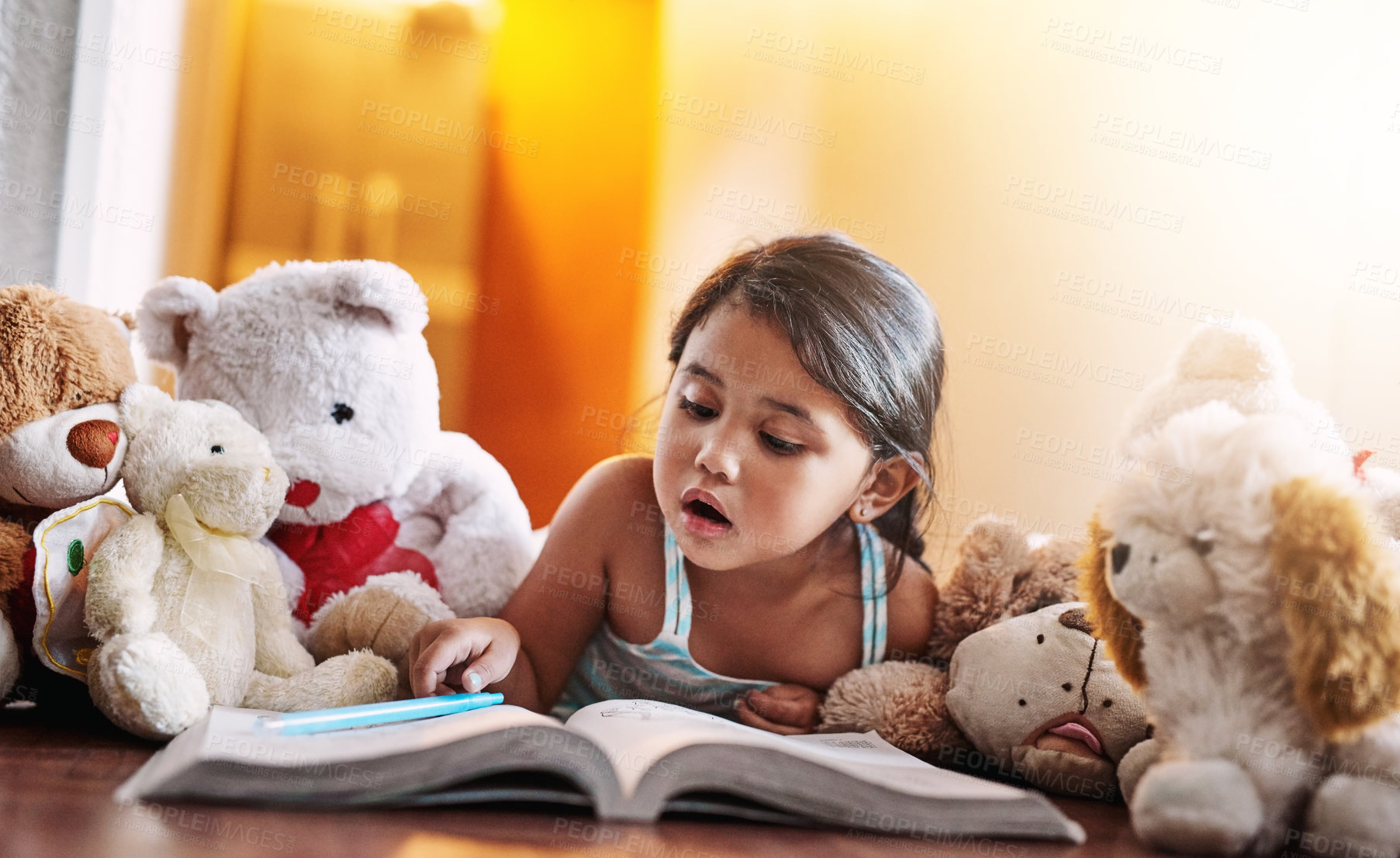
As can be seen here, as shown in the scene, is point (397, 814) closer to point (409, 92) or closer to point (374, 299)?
point (374, 299)

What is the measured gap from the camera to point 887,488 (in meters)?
1.02

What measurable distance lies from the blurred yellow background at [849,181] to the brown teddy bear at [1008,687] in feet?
1.12

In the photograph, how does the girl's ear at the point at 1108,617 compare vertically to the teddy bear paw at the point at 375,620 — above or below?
above

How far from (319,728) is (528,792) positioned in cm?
18

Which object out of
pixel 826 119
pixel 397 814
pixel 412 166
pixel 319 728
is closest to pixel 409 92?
pixel 412 166

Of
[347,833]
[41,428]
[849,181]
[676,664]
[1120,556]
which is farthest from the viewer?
[849,181]

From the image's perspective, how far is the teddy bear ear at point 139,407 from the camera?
2.68 feet

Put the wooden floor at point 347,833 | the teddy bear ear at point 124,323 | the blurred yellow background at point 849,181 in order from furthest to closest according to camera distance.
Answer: the blurred yellow background at point 849,181, the teddy bear ear at point 124,323, the wooden floor at point 347,833

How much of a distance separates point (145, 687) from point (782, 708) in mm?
540

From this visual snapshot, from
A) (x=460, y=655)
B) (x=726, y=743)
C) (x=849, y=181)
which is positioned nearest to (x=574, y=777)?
(x=726, y=743)

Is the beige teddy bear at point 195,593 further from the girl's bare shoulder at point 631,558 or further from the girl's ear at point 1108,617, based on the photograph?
the girl's ear at point 1108,617

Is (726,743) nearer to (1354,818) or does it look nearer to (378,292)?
(1354,818)

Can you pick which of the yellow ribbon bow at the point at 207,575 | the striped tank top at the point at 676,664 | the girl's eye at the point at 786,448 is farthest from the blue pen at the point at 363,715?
the girl's eye at the point at 786,448

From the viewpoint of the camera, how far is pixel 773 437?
0.91m
